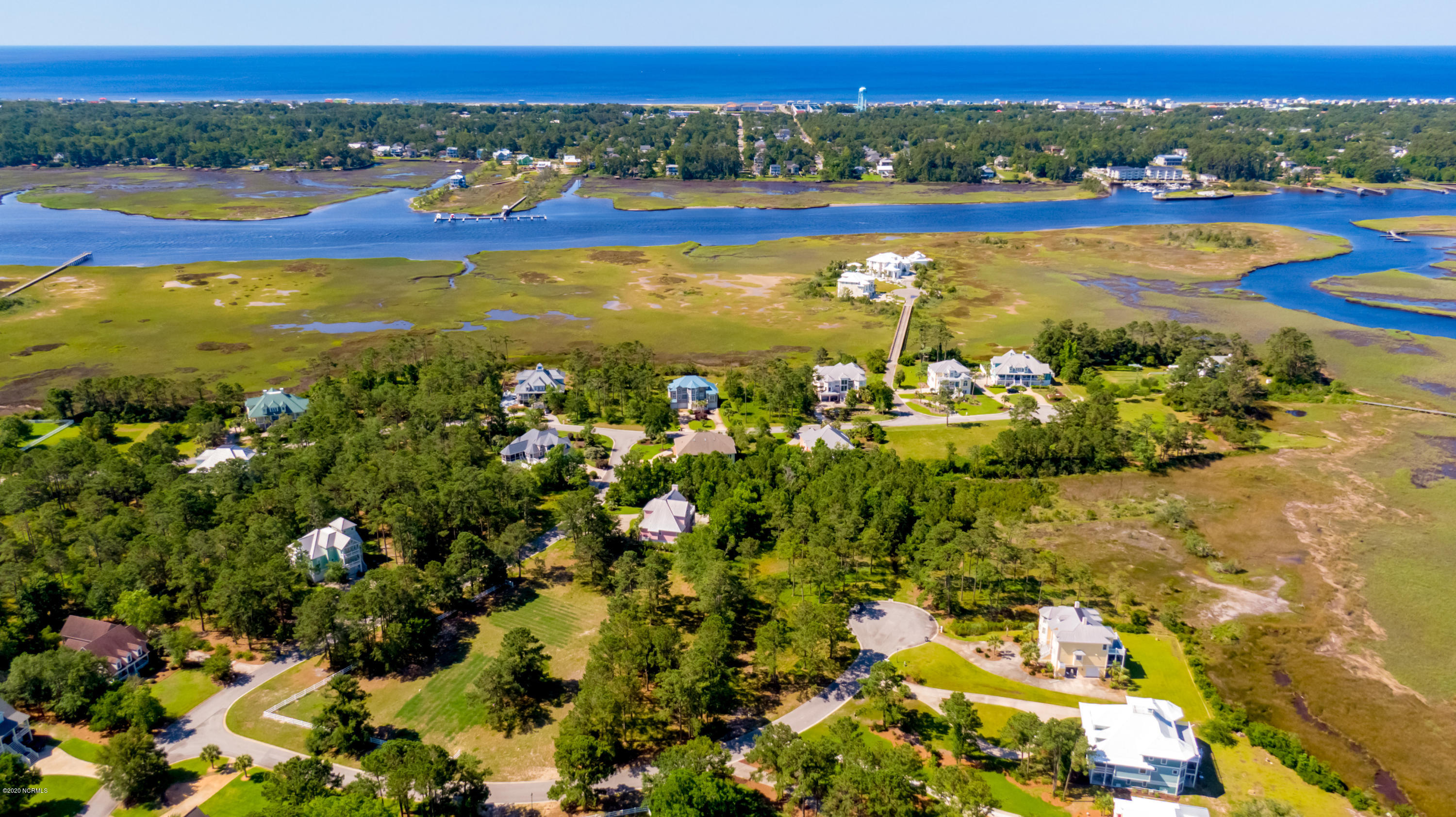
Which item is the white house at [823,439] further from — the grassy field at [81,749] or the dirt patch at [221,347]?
the dirt patch at [221,347]

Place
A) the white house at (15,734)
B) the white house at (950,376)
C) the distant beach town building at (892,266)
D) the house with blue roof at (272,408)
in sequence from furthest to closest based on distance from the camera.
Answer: the distant beach town building at (892,266) → the white house at (950,376) → the house with blue roof at (272,408) → the white house at (15,734)

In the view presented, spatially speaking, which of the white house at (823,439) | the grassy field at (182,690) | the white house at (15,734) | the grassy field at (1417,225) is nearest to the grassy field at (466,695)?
the grassy field at (182,690)

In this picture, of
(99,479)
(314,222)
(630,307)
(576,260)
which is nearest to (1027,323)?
(630,307)

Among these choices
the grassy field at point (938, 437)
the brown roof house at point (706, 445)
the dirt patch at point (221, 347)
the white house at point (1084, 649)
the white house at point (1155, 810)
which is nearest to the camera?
the white house at point (1155, 810)

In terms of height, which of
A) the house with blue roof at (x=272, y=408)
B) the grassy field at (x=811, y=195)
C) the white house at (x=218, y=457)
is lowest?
the white house at (x=218, y=457)

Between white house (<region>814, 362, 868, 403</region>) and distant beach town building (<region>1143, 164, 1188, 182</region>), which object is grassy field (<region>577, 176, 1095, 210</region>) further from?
white house (<region>814, 362, 868, 403</region>)

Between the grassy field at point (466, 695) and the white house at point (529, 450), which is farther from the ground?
the white house at point (529, 450)

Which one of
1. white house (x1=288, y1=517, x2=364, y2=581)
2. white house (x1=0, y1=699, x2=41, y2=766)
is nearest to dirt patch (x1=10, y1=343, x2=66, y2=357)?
white house (x1=288, y1=517, x2=364, y2=581)
